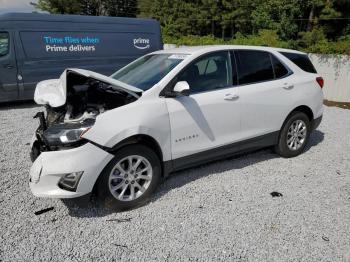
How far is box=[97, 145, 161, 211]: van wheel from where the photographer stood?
3344 millimetres

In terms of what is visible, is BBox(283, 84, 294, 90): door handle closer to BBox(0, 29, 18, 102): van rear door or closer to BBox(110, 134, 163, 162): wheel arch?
BBox(110, 134, 163, 162): wheel arch

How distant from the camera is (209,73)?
4094mm

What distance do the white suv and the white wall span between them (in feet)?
21.4

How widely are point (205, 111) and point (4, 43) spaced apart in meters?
6.51

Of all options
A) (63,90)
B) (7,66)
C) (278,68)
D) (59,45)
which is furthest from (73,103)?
(59,45)

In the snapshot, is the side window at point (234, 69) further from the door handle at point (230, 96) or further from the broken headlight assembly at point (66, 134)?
the broken headlight assembly at point (66, 134)

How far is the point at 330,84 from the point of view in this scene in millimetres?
10867

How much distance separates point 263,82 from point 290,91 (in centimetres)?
53

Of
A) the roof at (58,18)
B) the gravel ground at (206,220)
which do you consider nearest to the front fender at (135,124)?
the gravel ground at (206,220)

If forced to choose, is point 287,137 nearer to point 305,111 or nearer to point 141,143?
point 305,111

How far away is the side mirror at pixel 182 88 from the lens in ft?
11.5

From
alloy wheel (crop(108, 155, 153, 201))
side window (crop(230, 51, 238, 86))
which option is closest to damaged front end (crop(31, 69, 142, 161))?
alloy wheel (crop(108, 155, 153, 201))

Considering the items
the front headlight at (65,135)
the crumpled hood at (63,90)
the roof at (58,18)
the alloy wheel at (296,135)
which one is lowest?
the alloy wheel at (296,135)

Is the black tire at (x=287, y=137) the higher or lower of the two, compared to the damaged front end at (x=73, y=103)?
lower
